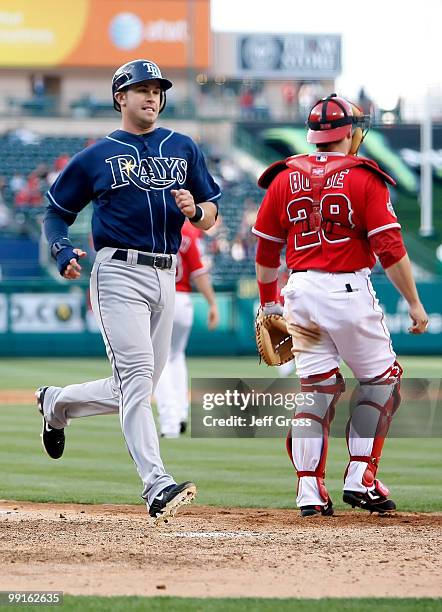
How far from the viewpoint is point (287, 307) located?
21.8ft

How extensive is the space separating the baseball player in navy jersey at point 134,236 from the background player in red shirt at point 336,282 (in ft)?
1.84

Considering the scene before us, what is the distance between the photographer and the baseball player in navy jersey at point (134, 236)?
602 cm

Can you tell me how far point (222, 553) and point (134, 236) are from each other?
1574mm

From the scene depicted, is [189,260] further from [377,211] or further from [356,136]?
[377,211]

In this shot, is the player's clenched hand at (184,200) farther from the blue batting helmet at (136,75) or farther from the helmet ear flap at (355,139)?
the helmet ear flap at (355,139)

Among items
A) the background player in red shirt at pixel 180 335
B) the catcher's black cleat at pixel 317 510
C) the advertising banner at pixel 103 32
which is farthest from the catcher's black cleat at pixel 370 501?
the advertising banner at pixel 103 32

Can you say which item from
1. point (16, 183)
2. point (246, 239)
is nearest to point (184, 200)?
point (246, 239)

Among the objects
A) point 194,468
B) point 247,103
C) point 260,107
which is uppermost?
point 247,103

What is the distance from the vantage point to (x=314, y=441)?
6586mm

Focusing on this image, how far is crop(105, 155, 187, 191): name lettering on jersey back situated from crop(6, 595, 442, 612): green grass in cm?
223

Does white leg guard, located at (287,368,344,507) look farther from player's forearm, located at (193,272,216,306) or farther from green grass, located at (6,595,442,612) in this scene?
player's forearm, located at (193,272,216,306)

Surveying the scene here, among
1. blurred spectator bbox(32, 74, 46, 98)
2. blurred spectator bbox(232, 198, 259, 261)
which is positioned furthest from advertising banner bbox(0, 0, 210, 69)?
blurred spectator bbox(232, 198, 259, 261)

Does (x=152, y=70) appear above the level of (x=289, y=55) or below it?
below

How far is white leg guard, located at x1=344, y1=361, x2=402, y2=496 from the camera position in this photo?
6684mm
